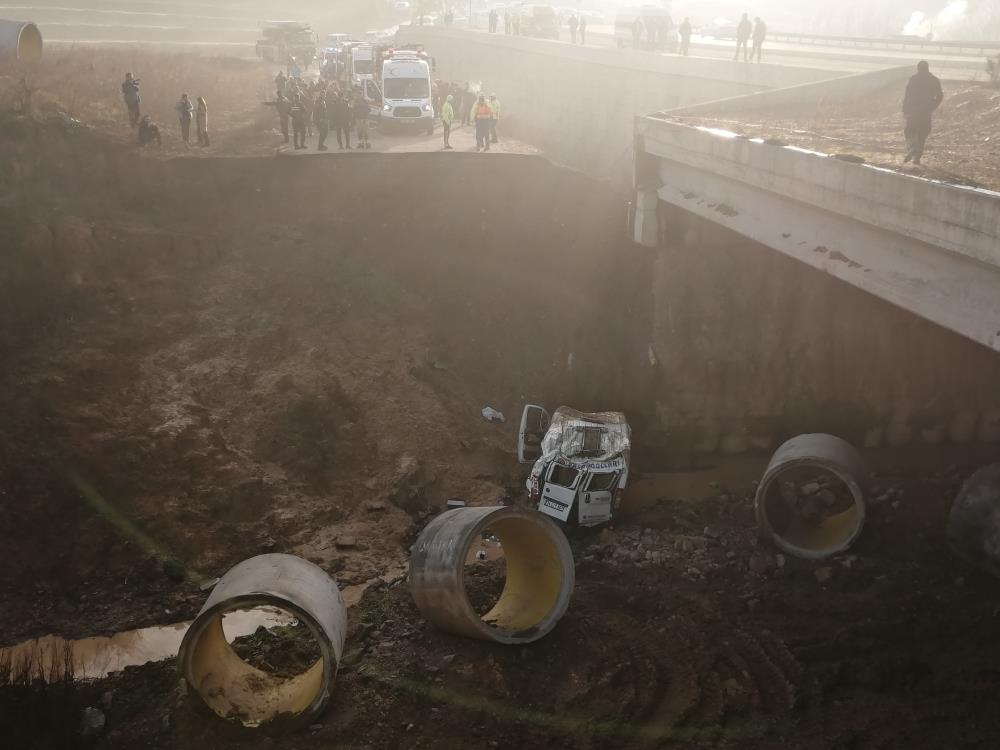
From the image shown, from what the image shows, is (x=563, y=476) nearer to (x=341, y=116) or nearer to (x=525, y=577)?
(x=525, y=577)

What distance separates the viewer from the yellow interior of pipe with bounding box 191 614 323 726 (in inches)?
462

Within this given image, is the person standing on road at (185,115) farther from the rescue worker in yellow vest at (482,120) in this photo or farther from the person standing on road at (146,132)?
the rescue worker in yellow vest at (482,120)

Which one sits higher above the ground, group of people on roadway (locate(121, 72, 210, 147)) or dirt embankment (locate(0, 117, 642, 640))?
group of people on roadway (locate(121, 72, 210, 147))

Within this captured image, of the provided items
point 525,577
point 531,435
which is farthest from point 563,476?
point 525,577

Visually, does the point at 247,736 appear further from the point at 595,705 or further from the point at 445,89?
the point at 445,89

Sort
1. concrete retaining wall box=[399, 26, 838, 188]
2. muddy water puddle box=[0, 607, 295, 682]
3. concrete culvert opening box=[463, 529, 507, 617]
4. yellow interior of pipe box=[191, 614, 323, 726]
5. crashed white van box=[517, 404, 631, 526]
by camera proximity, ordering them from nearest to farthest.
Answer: yellow interior of pipe box=[191, 614, 323, 726]
muddy water puddle box=[0, 607, 295, 682]
concrete culvert opening box=[463, 529, 507, 617]
crashed white van box=[517, 404, 631, 526]
concrete retaining wall box=[399, 26, 838, 188]

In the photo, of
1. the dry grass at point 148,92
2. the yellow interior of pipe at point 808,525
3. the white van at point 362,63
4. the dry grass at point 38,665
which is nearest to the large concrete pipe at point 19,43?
the dry grass at point 148,92

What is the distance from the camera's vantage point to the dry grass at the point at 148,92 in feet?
90.4

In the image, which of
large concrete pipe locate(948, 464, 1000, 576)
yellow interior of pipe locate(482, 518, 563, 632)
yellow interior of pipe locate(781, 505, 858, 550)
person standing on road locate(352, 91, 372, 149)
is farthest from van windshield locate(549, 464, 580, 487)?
person standing on road locate(352, 91, 372, 149)

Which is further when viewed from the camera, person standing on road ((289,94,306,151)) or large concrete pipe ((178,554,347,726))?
person standing on road ((289,94,306,151))

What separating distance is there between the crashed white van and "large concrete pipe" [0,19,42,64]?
1013 inches

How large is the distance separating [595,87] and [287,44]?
23157mm

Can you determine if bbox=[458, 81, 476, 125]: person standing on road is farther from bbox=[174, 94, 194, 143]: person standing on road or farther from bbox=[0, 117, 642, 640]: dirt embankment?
bbox=[174, 94, 194, 143]: person standing on road

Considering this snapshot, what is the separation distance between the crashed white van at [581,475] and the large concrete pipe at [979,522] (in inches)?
216
